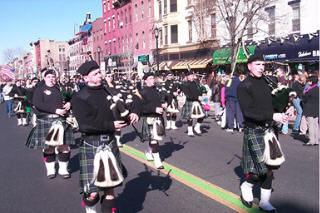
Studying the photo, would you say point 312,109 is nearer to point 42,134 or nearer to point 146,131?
point 146,131

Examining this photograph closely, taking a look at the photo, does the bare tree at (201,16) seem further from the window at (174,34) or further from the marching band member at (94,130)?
the marching band member at (94,130)

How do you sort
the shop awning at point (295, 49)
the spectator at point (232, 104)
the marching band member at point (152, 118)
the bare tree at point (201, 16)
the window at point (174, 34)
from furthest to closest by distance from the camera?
the window at point (174, 34)
the bare tree at point (201, 16)
the shop awning at point (295, 49)
the spectator at point (232, 104)
the marching band member at point (152, 118)

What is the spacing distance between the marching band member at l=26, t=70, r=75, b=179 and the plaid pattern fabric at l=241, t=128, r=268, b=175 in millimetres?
3621

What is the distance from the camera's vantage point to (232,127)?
11.5 meters

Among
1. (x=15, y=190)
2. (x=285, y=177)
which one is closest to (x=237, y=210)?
(x=285, y=177)

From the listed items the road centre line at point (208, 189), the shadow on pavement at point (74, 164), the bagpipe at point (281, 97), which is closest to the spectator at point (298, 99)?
the road centre line at point (208, 189)

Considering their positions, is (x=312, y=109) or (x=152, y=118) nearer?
(x=152, y=118)

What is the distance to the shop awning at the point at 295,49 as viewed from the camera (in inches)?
756

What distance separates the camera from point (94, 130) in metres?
3.86

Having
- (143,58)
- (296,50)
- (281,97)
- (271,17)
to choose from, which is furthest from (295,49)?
(143,58)

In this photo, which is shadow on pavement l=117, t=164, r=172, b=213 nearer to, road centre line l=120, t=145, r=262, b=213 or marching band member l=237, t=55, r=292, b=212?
road centre line l=120, t=145, r=262, b=213

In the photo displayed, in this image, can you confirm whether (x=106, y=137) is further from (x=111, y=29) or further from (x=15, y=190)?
(x=111, y=29)

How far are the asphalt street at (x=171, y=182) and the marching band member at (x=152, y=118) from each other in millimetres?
469

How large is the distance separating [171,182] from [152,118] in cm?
161
